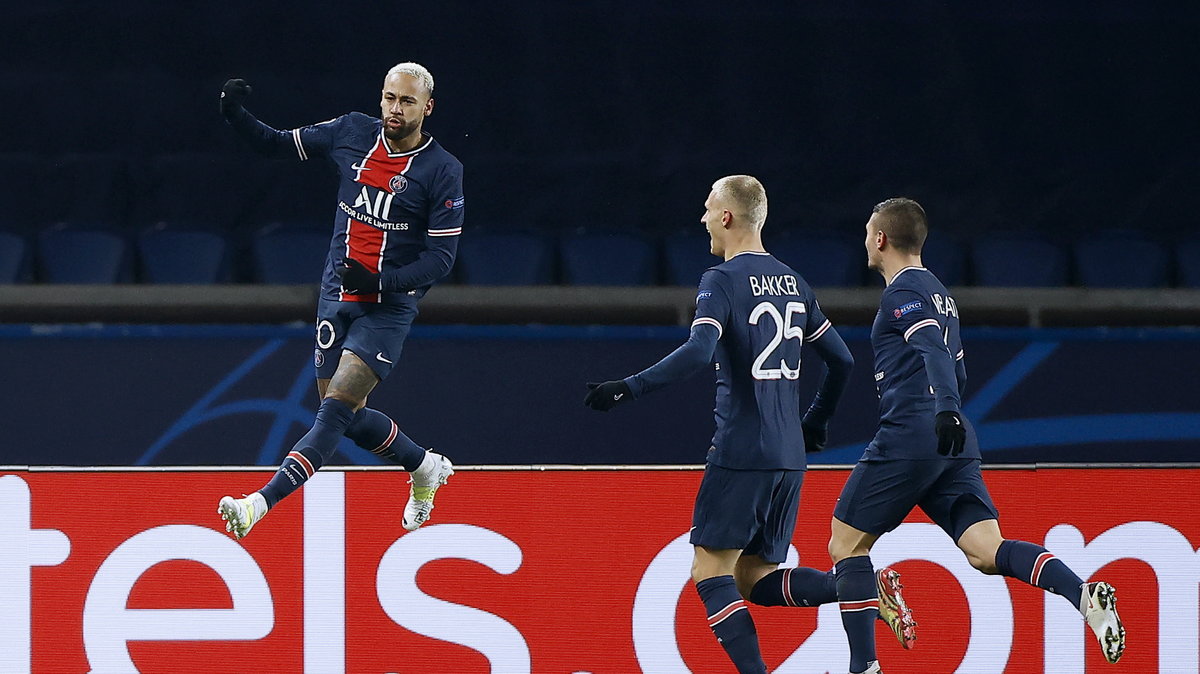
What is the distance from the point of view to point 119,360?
6812 mm

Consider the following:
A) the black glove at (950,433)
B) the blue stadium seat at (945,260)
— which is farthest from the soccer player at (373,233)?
the blue stadium seat at (945,260)

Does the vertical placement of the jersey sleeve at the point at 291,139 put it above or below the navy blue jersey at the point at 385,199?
above

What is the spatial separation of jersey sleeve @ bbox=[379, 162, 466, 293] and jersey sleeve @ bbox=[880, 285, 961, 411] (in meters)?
1.56

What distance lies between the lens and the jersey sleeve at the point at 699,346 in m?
4.71

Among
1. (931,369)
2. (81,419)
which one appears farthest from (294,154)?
(931,369)

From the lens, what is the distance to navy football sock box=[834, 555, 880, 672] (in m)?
5.27

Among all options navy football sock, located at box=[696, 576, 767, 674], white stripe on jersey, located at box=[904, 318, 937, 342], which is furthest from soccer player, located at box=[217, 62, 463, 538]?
white stripe on jersey, located at box=[904, 318, 937, 342]

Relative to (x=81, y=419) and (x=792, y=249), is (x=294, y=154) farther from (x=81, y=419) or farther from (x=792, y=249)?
(x=792, y=249)

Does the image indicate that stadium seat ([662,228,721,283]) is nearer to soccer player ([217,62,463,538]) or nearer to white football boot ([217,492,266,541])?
soccer player ([217,62,463,538])

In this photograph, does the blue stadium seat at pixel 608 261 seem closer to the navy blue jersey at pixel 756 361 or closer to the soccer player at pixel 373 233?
the soccer player at pixel 373 233

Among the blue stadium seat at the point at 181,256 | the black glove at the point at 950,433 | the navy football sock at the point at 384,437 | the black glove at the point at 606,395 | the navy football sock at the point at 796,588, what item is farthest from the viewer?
the blue stadium seat at the point at 181,256

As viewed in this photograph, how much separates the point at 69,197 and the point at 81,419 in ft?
9.61

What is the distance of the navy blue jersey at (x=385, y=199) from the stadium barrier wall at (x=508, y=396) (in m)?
1.29

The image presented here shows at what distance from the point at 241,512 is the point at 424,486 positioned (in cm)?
88
